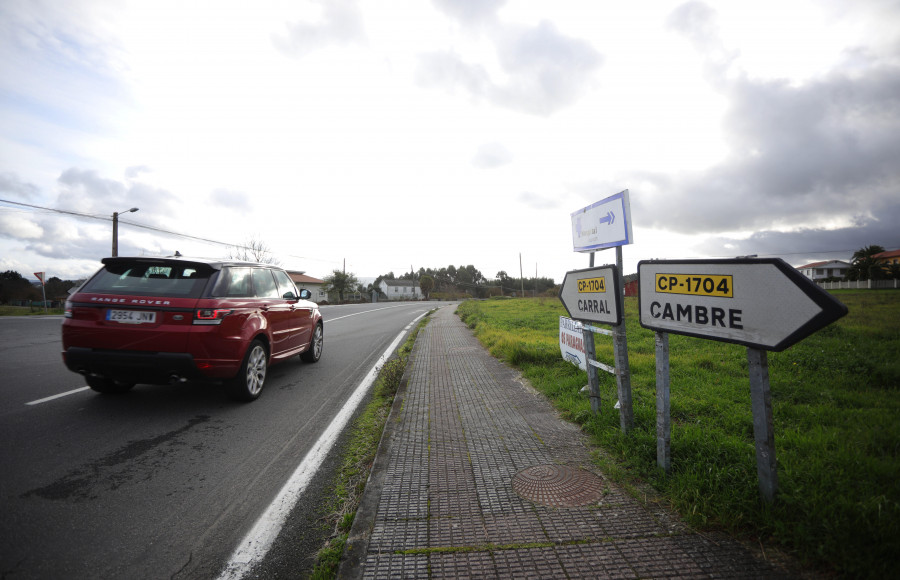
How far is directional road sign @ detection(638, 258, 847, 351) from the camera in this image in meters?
1.98

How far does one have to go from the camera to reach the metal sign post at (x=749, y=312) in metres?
2.00

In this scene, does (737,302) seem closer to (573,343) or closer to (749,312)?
(749,312)

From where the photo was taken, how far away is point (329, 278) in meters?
68.5

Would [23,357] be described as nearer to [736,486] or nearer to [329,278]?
[736,486]

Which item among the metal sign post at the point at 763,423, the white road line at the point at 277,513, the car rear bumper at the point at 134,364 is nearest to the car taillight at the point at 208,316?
the car rear bumper at the point at 134,364

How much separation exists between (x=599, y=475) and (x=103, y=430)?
14.7 ft

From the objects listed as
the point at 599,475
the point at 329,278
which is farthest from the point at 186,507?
the point at 329,278

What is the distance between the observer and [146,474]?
308cm

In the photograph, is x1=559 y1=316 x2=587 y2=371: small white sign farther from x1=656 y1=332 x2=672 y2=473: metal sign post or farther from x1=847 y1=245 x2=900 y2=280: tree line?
x1=847 y1=245 x2=900 y2=280: tree line

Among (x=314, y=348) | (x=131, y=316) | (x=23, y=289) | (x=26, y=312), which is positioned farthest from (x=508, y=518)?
(x=23, y=289)

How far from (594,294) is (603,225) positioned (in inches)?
26.0

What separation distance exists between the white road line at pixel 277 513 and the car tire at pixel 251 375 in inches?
50.6

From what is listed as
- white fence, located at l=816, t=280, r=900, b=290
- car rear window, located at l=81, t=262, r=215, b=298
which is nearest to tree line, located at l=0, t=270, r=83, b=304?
car rear window, located at l=81, t=262, r=215, b=298

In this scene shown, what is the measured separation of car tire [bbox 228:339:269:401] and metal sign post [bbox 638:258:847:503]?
4378 millimetres
